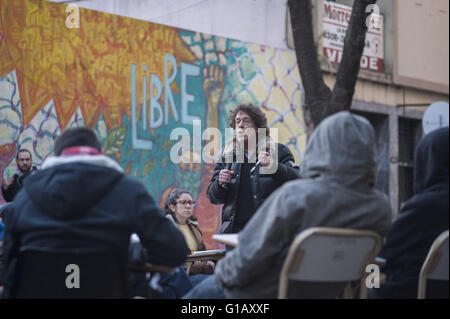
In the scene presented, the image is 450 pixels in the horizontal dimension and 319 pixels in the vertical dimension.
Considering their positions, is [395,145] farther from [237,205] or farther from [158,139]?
[237,205]

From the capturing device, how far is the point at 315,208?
3150 millimetres

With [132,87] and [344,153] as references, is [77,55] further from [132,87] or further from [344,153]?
[344,153]

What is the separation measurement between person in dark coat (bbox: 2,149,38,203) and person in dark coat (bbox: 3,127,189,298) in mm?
5423

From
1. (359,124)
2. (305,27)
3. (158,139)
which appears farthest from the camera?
(158,139)

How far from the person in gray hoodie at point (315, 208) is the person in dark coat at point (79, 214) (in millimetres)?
374

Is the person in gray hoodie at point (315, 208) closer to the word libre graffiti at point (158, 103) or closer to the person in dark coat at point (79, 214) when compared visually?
the person in dark coat at point (79, 214)

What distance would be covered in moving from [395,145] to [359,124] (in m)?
11.8

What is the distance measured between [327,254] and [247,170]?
2502 mm

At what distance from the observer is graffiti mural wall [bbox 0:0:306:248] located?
9.09 metres

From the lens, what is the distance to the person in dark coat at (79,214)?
3.06 metres

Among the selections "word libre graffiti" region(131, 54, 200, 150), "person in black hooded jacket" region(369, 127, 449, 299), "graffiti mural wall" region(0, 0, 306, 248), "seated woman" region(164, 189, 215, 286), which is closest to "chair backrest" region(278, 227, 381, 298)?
"person in black hooded jacket" region(369, 127, 449, 299)
